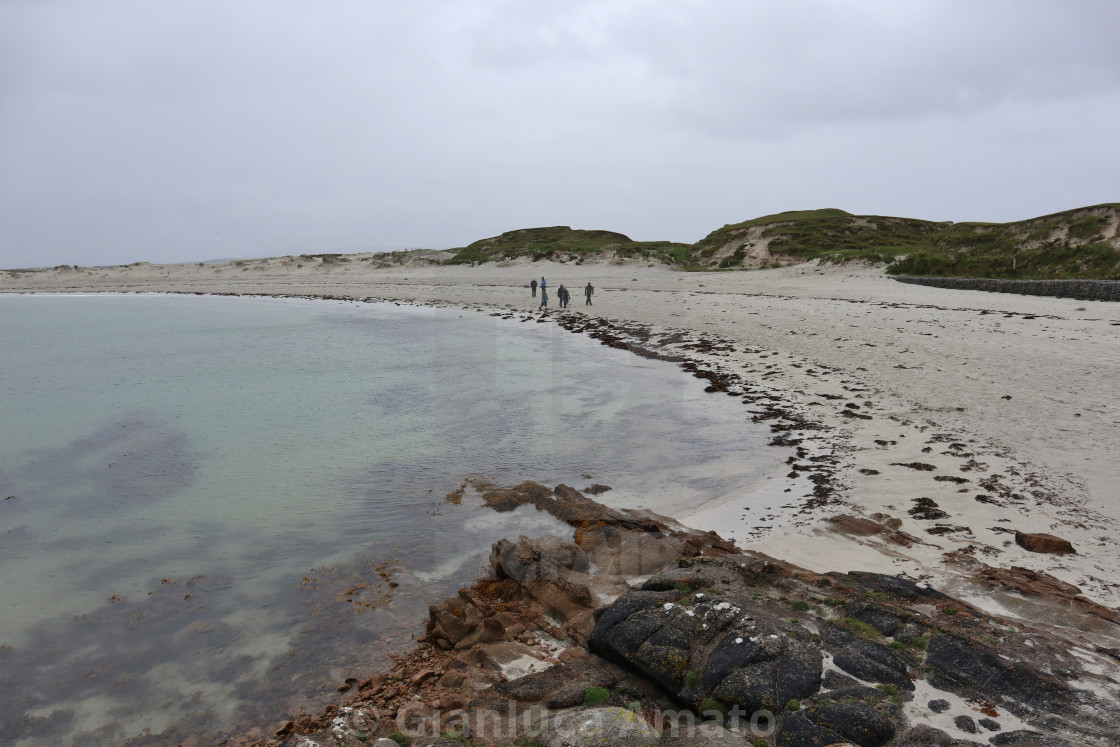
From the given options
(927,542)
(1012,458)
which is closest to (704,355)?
(1012,458)

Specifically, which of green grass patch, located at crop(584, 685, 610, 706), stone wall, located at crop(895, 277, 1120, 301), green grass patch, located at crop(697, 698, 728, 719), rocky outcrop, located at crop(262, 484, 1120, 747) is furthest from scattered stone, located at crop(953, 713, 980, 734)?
stone wall, located at crop(895, 277, 1120, 301)

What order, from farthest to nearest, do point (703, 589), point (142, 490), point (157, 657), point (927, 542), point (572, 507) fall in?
point (142, 490)
point (572, 507)
point (927, 542)
point (157, 657)
point (703, 589)

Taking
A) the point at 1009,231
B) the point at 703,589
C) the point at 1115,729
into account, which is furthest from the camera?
the point at 1009,231

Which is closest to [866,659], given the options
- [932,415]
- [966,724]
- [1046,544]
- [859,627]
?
[859,627]

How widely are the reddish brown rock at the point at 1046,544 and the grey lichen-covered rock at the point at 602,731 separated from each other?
5.59 m

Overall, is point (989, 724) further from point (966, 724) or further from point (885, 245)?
point (885, 245)

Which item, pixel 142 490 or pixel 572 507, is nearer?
pixel 572 507

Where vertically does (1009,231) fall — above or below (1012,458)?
above

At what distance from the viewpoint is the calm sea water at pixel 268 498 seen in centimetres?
610

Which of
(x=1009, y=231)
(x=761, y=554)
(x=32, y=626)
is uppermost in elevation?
(x=1009, y=231)

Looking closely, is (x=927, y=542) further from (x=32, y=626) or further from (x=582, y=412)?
(x=32, y=626)

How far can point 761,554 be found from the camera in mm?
7348

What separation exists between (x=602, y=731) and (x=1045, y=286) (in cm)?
2960

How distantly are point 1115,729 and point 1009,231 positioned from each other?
4111 centimetres
